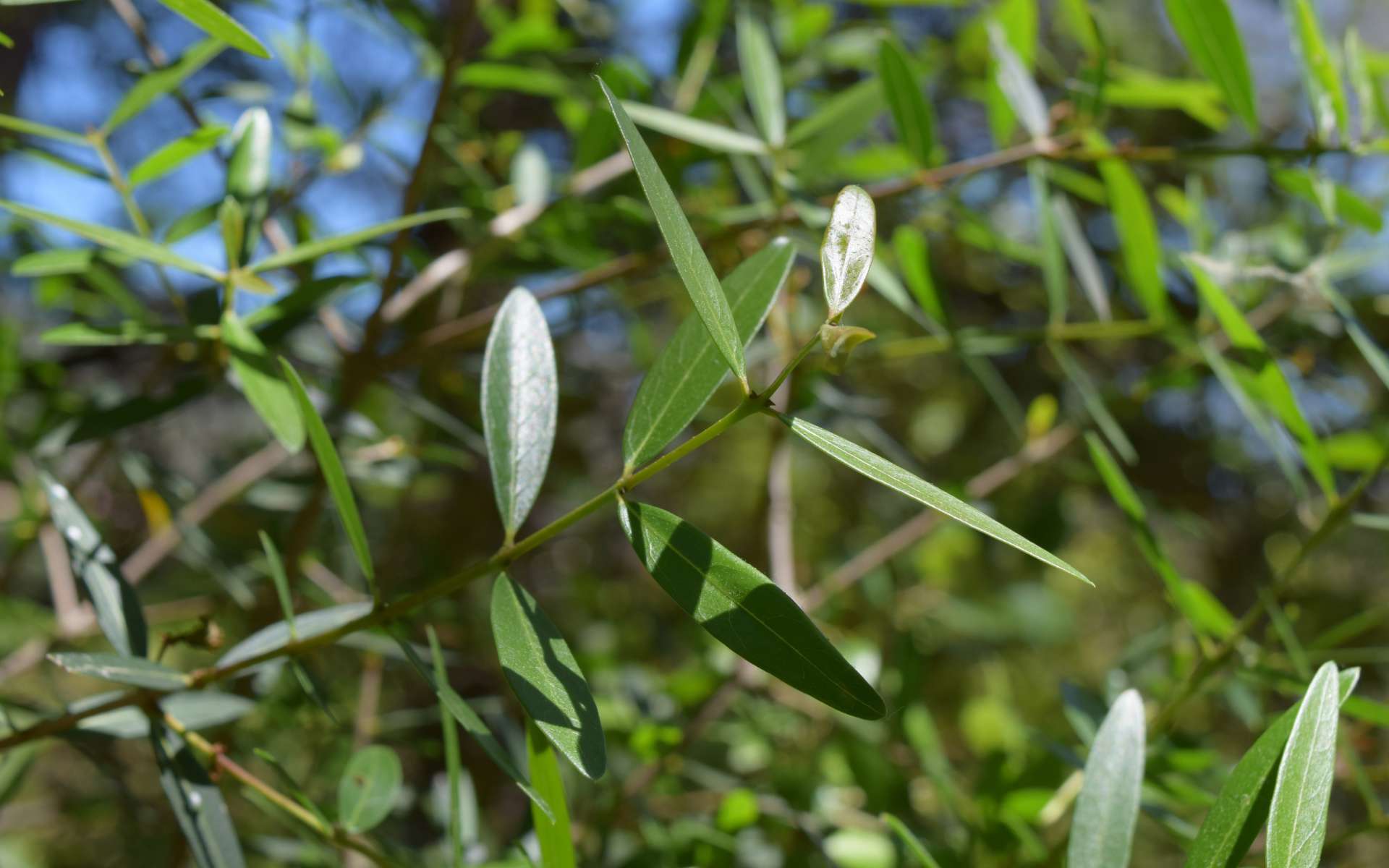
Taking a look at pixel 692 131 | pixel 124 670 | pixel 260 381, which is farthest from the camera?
pixel 692 131

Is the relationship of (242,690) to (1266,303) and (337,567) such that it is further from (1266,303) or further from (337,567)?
(1266,303)

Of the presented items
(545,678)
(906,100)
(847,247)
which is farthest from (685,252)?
(906,100)

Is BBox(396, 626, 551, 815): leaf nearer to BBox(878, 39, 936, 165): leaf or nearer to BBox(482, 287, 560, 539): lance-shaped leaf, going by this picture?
BBox(482, 287, 560, 539): lance-shaped leaf

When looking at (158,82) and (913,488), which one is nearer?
(913,488)

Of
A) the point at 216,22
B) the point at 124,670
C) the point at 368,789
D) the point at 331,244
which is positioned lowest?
the point at 368,789

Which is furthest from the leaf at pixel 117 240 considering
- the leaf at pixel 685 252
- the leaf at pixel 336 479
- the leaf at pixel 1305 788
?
the leaf at pixel 1305 788

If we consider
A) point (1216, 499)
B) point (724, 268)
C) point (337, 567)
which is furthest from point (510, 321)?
point (1216, 499)

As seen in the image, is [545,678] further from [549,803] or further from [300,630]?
[300,630]
